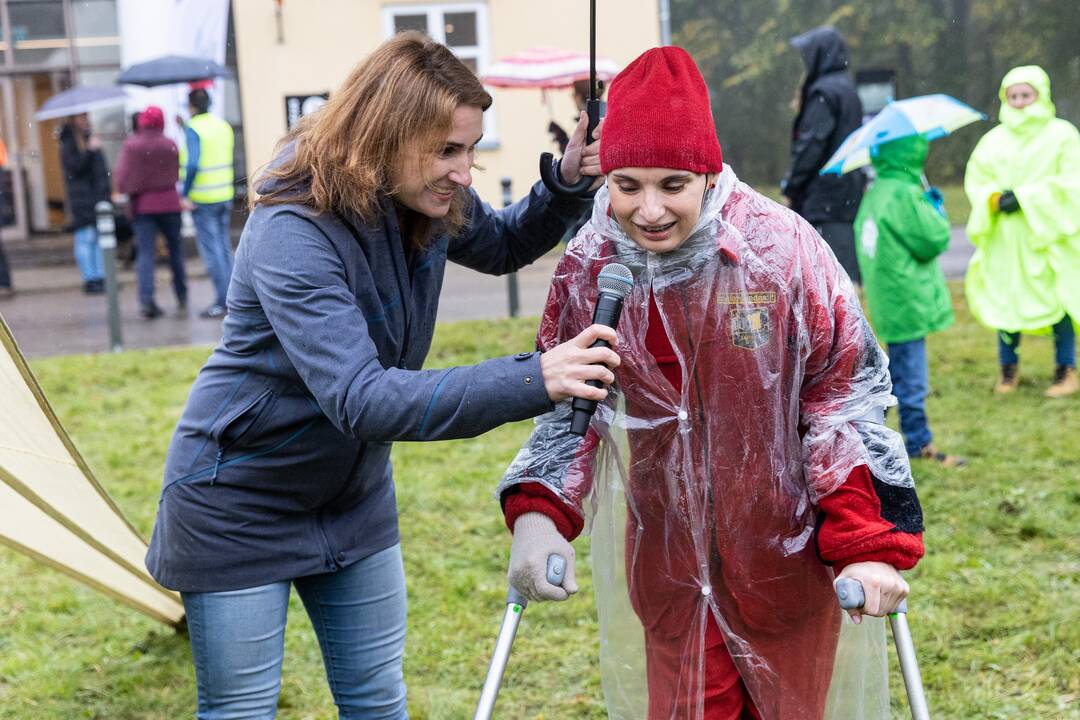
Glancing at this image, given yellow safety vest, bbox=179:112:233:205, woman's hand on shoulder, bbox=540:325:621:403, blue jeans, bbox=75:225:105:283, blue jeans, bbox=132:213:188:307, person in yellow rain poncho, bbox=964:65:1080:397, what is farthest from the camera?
blue jeans, bbox=75:225:105:283

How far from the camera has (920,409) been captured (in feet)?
18.9

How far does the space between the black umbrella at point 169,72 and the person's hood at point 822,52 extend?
5985 mm

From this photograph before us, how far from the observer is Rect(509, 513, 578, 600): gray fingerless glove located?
91.4 inches

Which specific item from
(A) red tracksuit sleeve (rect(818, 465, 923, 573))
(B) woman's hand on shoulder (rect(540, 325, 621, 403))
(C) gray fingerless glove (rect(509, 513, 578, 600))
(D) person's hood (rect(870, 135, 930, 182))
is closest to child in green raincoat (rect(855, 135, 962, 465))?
(D) person's hood (rect(870, 135, 930, 182))

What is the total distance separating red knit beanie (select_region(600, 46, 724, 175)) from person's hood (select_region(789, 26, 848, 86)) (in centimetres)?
621

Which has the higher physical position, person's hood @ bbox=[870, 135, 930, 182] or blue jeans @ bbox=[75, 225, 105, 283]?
person's hood @ bbox=[870, 135, 930, 182]

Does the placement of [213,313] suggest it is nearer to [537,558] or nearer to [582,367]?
[537,558]

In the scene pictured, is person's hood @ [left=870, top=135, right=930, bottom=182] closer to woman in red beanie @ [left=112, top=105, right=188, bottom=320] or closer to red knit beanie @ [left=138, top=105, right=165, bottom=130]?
woman in red beanie @ [left=112, top=105, right=188, bottom=320]

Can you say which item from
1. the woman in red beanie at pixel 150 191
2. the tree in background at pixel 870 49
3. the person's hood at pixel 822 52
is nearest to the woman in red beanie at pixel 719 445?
the person's hood at pixel 822 52

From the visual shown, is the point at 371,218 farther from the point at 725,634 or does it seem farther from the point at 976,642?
the point at 976,642

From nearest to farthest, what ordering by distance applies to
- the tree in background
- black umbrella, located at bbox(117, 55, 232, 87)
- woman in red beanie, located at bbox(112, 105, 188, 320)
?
woman in red beanie, located at bbox(112, 105, 188, 320) < black umbrella, located at bbox(117, 55, 232, 87) < the tree in background

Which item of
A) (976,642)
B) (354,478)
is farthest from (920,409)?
(354,478)

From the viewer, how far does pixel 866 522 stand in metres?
2.30

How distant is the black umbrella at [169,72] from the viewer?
475 inches
